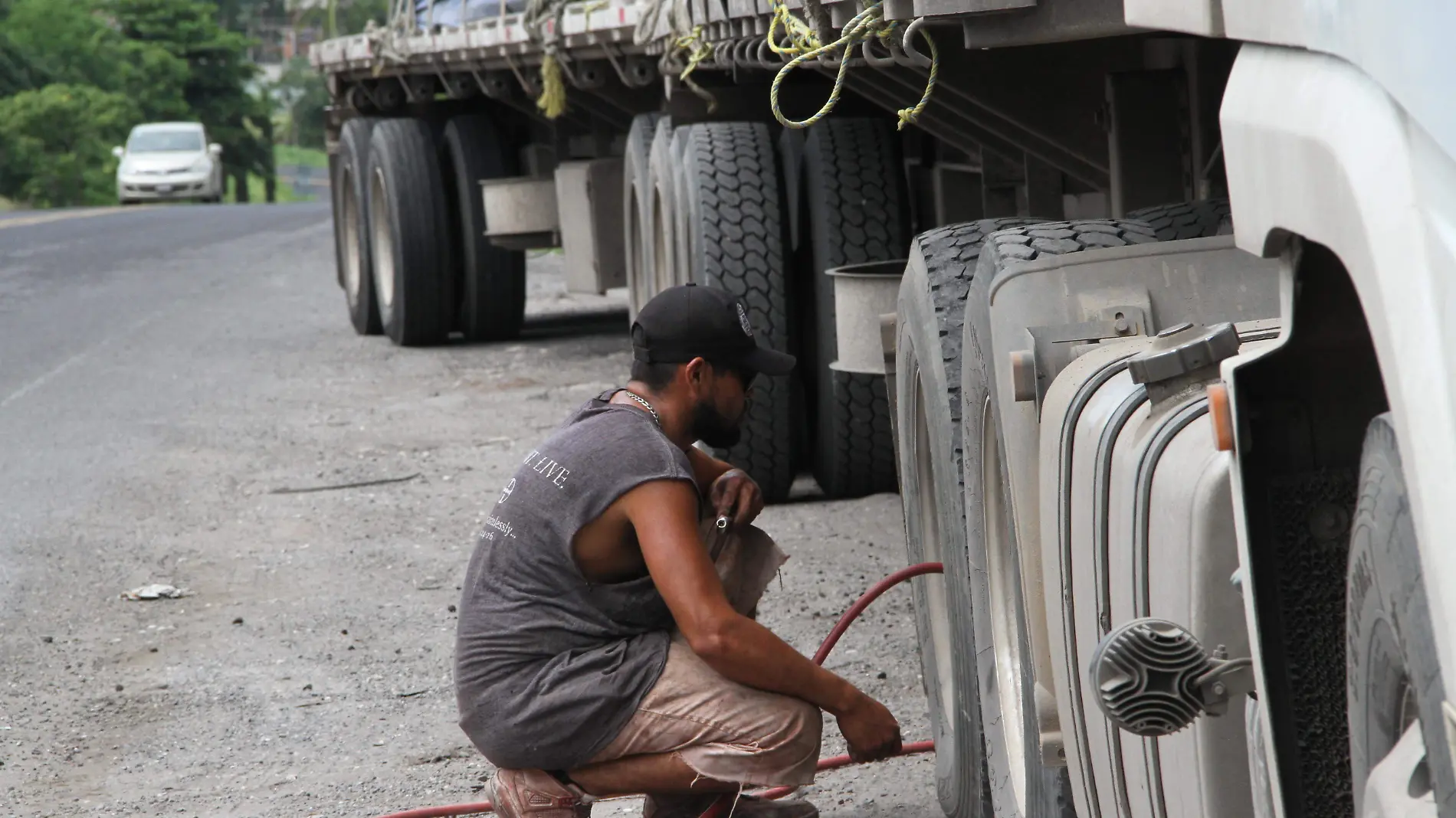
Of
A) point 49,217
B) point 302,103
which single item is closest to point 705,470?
point 49,217

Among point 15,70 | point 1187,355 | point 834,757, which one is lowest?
point 834,757

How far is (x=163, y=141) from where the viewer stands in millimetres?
34750

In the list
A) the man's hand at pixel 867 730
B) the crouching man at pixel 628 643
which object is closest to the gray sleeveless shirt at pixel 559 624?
the crouching man at pixel 628 643

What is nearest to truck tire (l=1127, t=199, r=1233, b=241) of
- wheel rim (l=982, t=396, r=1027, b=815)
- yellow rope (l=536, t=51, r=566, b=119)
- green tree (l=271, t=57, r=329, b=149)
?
wheel rim (l=982, t=396, r=1027, b=815)

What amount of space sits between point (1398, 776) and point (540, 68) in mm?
9049

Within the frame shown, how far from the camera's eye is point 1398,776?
150 centimetres

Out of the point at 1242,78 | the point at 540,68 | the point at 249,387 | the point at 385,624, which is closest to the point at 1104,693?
the point at 1242,78

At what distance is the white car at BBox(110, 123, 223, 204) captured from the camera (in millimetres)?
33656

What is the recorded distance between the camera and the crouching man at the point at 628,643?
3355 mm

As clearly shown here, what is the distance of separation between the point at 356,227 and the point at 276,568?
7.35 metres

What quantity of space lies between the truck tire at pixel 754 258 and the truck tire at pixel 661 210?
0.45 m

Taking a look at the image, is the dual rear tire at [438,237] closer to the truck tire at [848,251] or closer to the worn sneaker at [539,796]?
the truck tire at [848,251]

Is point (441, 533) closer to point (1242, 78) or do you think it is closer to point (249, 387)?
point (249, 387)

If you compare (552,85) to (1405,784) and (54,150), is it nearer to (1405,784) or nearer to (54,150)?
(1405,784)
